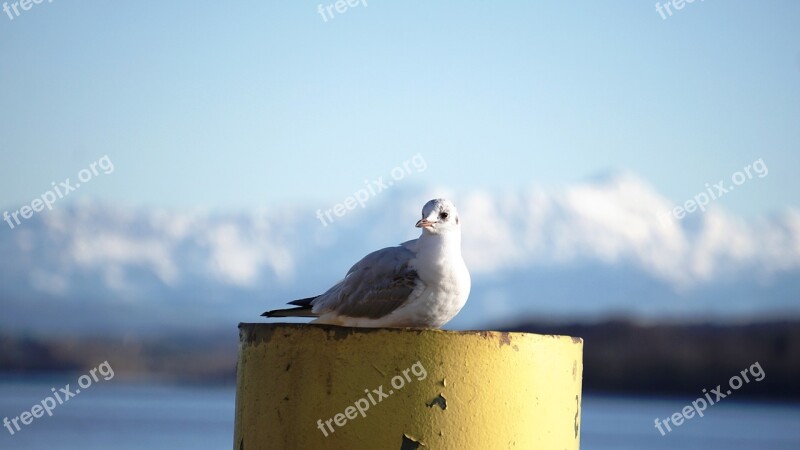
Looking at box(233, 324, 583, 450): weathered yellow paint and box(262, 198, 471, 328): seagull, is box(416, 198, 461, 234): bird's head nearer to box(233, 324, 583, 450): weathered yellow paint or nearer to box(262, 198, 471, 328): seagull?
box(262, 198, 471, 328): seagull

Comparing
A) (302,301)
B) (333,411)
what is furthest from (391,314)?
(333,411)

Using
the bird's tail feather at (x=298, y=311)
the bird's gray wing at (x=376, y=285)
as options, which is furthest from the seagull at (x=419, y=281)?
the bird's tail feather at (x=298, y=311)

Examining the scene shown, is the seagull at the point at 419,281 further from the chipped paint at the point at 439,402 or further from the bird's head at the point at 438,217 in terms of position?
the chipped paint at the point at 439,402

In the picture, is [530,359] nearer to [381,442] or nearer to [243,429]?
[381,442]

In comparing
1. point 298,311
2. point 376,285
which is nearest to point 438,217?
point 376,285

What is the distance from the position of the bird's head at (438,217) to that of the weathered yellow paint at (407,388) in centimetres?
104

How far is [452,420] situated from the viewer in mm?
4535

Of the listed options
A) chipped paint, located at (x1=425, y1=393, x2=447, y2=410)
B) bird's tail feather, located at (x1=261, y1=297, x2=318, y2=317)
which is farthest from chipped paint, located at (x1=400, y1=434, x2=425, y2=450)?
bird's tail feather, located at (x1=261, y1=297, x2=318, y2=317)

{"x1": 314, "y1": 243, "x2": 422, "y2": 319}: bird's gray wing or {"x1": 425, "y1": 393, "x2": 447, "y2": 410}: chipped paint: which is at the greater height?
{"x1": 314, "y1": 243, "x2": 422, "y2": 319}: bird's gray wing

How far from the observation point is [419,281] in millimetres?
5613

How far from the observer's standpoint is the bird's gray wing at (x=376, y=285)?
563cm

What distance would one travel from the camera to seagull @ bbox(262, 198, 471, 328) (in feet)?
18.3

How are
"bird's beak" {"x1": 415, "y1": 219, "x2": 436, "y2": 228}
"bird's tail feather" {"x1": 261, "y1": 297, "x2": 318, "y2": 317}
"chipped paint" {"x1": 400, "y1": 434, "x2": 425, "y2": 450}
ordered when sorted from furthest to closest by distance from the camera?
"bird's tail feather" {"x1": 261, "y1": 297, "x2": 318, "y2": 317} < "bird's beak" {"x1": 415, "y1": 219, "x2": 436, "y2": 228} < "chipped paint" {"x1": 400, "y1": 434, "x2": 425, "y2": 450}

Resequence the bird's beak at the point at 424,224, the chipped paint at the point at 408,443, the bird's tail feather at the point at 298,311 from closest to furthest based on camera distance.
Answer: the chipped paint at the point at 408,443
the bird's beak at the point at 424,224
the bird's tail feather at the point at 298,311
